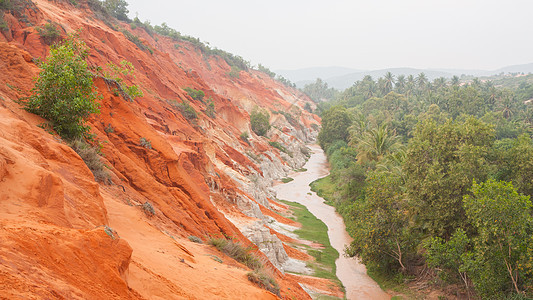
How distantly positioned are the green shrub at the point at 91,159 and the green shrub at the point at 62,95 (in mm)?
617

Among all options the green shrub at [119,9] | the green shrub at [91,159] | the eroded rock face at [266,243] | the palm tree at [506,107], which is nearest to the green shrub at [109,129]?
the green shrub at [91,159]

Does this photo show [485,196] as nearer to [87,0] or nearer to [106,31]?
[106,31]

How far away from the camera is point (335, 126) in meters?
80.7

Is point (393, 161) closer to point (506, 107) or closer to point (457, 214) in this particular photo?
point (457, 214)

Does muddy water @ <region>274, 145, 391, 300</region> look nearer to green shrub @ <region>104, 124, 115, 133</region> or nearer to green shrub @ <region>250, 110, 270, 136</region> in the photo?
green shrub @ <region>250, 110, 270, 136</region>

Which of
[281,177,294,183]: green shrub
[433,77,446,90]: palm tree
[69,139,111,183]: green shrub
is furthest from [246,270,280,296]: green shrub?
[433,77,446,90]: palm tree

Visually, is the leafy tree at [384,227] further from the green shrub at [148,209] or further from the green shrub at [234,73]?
the green shrub at [234,73]

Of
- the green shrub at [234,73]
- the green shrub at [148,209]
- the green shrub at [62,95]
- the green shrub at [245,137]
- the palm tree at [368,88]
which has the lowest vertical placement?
the green shrub at [245,137]

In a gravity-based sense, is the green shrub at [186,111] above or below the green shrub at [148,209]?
above

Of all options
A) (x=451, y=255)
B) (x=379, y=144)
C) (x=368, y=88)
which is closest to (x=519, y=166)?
(x=451, y=255)

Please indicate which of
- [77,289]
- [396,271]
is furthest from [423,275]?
[77,289]

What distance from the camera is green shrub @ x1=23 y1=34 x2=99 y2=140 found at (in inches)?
493

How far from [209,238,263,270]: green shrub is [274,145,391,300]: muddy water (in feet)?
Answer: 33.6

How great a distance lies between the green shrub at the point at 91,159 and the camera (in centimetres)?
1261
